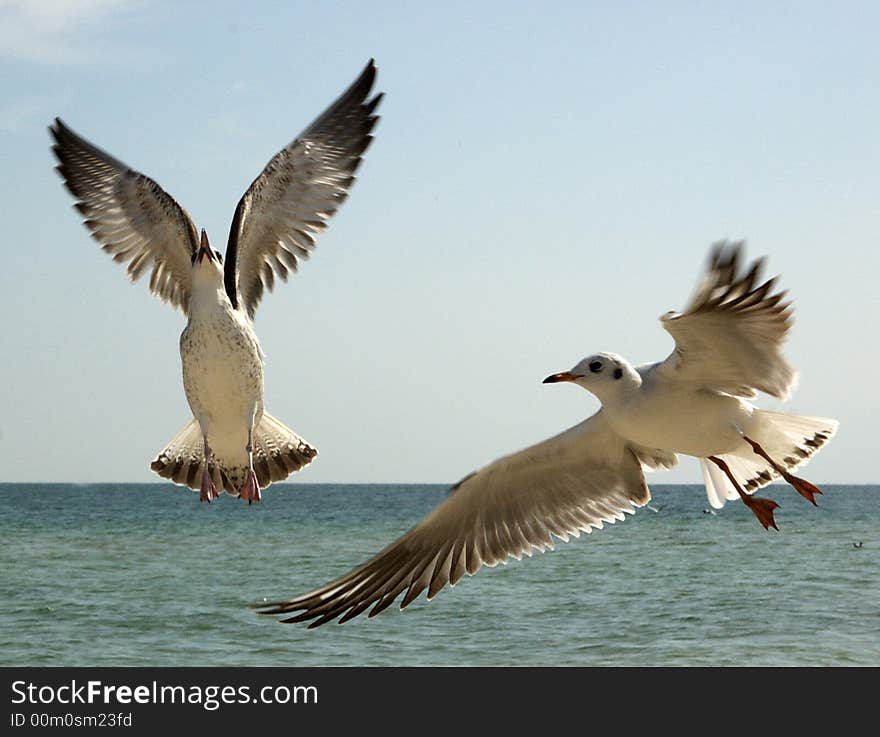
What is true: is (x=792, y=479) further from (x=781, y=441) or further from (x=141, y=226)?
(x=141, y=226)

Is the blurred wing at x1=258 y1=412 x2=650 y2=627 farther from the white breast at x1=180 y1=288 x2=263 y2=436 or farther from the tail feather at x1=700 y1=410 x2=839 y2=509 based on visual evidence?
the white breast at x1=180 y1=288 x2=263 y2=436

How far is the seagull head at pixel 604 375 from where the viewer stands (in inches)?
234

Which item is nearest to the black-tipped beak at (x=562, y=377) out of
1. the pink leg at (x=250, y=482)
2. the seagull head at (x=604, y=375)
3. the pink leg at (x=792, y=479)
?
the seagull head at (x=604, y=375)

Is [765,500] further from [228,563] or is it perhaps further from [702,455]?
[228,563]

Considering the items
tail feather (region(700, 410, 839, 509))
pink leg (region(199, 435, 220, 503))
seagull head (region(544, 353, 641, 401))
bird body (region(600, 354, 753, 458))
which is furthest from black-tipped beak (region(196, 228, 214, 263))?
tail feather (region(700, 410, 839, 509))

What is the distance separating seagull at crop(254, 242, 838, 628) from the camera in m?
5.52

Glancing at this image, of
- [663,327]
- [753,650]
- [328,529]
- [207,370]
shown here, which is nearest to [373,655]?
[753,650]

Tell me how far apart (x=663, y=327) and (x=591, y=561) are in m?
25.9

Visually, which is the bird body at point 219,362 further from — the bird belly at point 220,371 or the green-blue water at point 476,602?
the green-blue water at point 476,602

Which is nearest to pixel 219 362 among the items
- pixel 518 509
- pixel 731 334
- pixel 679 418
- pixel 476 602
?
pixel 518 509

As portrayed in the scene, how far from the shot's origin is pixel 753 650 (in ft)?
60.8

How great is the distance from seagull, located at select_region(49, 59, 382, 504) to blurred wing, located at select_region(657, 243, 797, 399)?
7.37ft

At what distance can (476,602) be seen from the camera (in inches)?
895

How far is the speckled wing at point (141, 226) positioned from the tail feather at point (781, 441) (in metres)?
3.14
